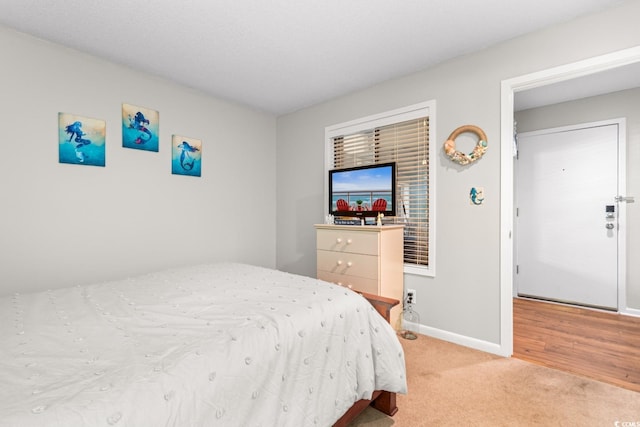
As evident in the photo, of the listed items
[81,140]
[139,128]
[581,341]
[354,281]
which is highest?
[139,128]

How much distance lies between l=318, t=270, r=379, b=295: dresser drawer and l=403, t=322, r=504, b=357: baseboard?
0.64m

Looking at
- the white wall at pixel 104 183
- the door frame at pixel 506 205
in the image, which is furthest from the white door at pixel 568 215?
the white wall at pixel 104 183

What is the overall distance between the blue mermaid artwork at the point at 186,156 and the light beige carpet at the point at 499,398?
2.76m

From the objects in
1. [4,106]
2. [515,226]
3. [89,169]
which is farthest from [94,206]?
[515,226]

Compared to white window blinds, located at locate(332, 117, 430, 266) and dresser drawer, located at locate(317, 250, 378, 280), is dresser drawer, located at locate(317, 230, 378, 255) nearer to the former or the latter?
dresser drawer, located at locate(317, 250, 378, 280)

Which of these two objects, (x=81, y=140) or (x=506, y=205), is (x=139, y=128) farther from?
(x=506, y=205)

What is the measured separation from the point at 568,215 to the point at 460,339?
7.82 ft

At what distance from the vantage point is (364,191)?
9.77 feet

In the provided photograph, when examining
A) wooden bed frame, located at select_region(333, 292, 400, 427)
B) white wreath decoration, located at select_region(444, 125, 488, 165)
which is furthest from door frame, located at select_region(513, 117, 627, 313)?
wooden bed frame, located at select_region(333, 292, 400, 427)

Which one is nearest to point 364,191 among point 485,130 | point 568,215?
point 485,130

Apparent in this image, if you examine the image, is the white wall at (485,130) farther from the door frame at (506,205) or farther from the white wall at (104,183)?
the white wall at (104,183)

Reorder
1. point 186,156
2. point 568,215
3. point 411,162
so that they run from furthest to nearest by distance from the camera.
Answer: point 568,215, point 186,156, point 411,162

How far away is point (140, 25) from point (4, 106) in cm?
116

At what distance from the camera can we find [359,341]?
146 cm
